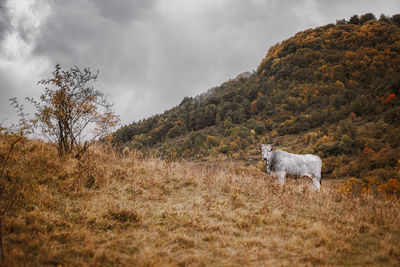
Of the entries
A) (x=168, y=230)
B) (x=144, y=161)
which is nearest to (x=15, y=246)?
(x=168, y=230)

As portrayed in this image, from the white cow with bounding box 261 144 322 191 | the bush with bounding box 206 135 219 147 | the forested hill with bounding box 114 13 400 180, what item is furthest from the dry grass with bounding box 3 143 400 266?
the bush with bounding box 206 135 219 147

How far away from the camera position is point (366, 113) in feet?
115

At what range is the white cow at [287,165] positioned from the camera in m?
9.87

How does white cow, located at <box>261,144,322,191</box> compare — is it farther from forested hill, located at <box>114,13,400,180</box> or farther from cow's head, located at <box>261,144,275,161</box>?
forested hill, located at <box>114,13,400,180</box>

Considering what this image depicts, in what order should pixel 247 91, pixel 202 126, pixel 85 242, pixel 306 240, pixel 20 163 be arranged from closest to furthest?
pixel 85 242
pixel 306 240
pixel 20 163
pixel 202 126
pixel 247 91

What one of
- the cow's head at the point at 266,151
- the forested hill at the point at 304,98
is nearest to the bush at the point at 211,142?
the forested hill at the point at 304,98

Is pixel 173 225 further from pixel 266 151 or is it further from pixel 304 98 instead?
pixel 304 98

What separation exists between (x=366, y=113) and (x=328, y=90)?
22.3 m

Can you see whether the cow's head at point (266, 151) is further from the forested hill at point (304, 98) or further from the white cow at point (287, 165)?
the forested hill at point (304, 98)

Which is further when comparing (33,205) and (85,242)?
(33,205)

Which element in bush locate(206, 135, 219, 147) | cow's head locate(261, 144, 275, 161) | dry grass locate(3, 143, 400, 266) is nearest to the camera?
dry grass locate(3, 143, 400, 266)

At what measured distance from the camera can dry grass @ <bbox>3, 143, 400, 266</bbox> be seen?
314cm

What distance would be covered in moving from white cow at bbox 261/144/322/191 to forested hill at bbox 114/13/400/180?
1989cm

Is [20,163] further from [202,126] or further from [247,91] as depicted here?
[247,91]
